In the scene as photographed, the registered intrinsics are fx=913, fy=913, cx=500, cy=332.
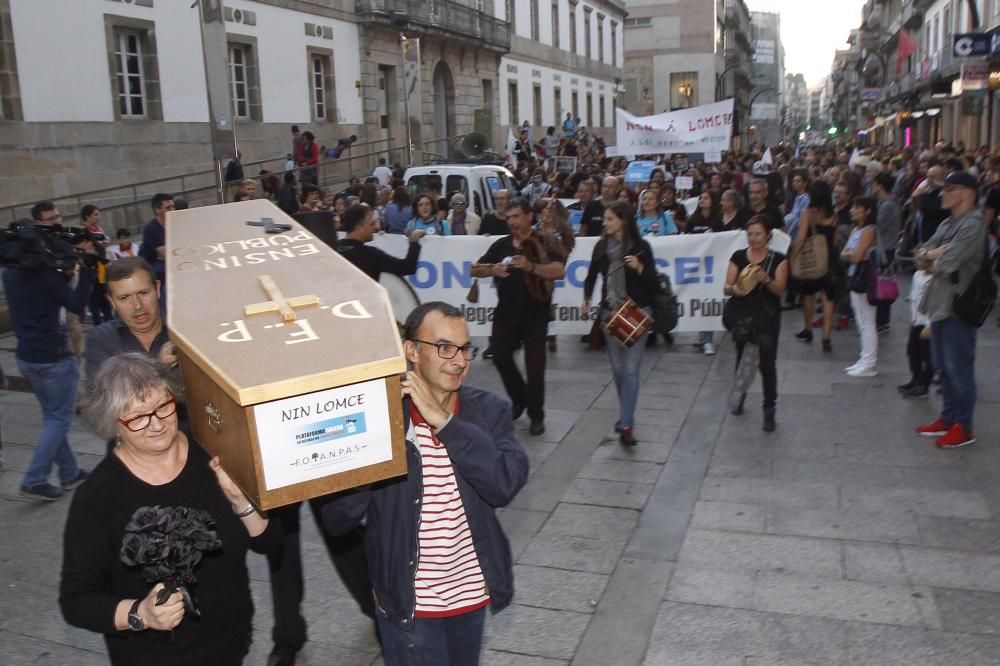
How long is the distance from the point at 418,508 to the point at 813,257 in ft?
25.0

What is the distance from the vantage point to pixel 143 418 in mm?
2561

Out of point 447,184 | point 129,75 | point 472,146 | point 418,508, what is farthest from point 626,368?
point 129,75

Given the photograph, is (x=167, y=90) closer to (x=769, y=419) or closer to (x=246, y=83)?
(x=246, y=83)

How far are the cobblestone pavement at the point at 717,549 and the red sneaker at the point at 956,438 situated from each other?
11cm

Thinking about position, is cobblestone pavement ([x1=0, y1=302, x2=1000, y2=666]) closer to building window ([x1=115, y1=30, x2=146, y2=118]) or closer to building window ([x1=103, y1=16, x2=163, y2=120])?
building window ([x1=103, y1=16, x2=163, y2=120])

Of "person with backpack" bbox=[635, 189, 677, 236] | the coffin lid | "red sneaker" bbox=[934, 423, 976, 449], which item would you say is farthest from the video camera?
"person with backpack" bbox=[635, 189, 677, 236]

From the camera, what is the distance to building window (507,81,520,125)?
40.2 m

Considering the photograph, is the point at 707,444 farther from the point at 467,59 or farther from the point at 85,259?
the point at 467,59

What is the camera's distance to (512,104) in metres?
40.9

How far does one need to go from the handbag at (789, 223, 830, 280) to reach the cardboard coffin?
740 cm

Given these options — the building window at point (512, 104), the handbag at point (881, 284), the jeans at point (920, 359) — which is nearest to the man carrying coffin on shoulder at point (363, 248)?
the jeans at point (920, 359)

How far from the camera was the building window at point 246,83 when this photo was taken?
22023 mm

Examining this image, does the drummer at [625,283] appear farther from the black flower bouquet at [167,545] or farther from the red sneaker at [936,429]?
the black flower bouquet at [167,545]

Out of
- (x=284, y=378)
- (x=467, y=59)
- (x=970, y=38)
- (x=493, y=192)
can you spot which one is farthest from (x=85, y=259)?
(x=467, y=59)
